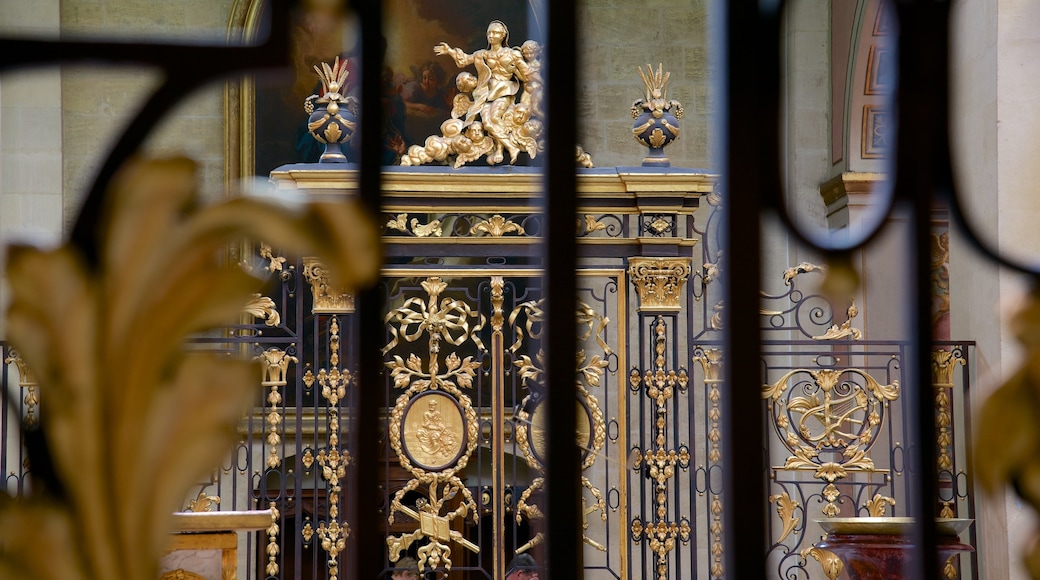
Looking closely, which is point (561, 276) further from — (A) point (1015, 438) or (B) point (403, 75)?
(B) point (403, 75)

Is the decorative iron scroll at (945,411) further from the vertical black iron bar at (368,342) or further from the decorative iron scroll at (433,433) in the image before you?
the vertical black iron bar at (368,342)

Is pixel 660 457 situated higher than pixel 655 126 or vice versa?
pixel 655 126

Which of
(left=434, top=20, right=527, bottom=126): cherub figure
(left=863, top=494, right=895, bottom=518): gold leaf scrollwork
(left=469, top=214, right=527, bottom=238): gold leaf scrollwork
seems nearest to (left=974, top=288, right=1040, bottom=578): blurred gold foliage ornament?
(left=469, top=214, right=527, bottom=238): gold leaf scrollwork

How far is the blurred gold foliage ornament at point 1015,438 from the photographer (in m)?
0.75

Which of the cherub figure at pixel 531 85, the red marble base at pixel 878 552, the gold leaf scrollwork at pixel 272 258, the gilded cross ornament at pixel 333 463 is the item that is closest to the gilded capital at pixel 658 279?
the cherub figure at pixel 531 85

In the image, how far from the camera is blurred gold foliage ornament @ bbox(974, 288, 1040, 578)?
0.75m

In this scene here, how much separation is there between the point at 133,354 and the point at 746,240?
38 cm

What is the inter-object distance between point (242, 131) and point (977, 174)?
651 centimetres

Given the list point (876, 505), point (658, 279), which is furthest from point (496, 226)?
point (876, 505)

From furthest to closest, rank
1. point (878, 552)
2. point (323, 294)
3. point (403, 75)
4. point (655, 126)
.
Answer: point (403, 75), point (655, 126), point (323, 294), point (878, 552)

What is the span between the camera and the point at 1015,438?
2.48 ft

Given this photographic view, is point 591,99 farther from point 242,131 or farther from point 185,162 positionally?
point 185,162

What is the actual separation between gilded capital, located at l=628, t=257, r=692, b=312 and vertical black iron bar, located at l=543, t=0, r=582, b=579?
6.12 meters

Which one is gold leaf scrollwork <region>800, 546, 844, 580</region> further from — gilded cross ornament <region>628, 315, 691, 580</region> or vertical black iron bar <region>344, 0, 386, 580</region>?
vertical black iron bar <region>344, 0, 386, 580</region>
